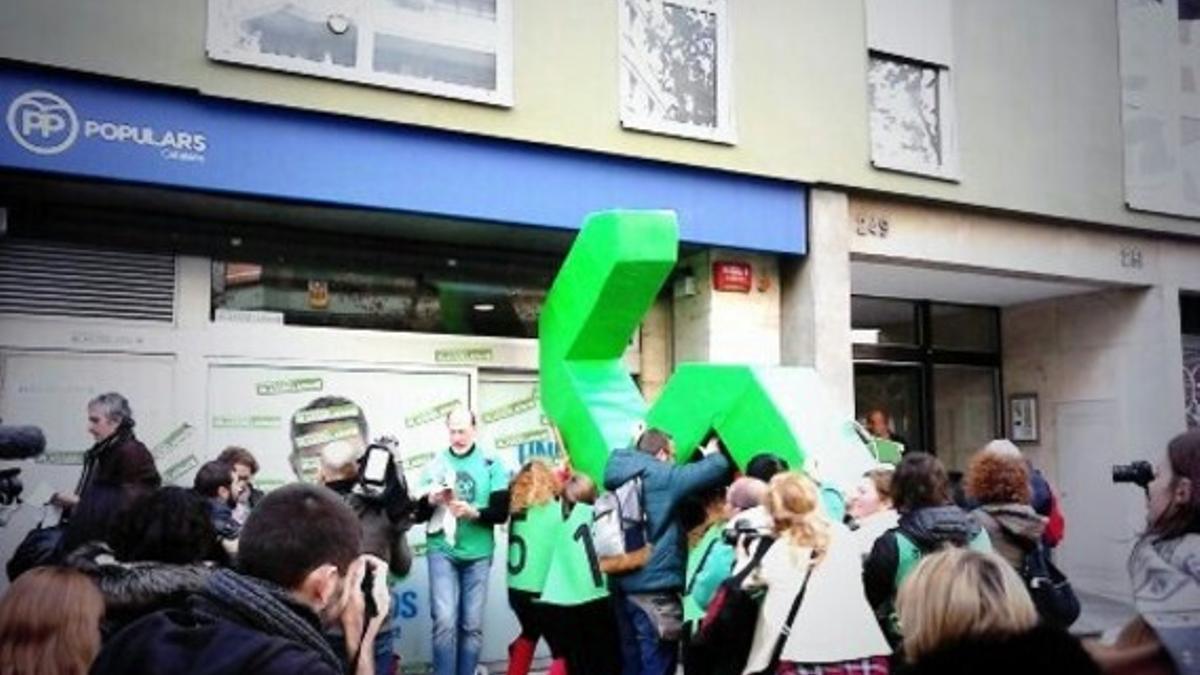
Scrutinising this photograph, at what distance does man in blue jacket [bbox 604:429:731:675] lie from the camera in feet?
19.2

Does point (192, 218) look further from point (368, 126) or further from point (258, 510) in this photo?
point (258, 510)

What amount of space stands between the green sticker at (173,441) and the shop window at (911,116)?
21.9 feet

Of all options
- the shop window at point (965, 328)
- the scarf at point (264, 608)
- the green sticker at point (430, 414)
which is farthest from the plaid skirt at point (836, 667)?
the shop window at point (965, 328)

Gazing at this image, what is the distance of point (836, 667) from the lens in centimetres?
Result: 425

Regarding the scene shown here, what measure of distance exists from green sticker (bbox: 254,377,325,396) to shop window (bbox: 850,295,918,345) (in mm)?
6737

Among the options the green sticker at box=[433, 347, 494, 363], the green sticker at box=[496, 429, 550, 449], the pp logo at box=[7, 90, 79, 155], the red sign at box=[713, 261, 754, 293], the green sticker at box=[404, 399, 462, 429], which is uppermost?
the pp logo at box=[7, 90, 79, 155]

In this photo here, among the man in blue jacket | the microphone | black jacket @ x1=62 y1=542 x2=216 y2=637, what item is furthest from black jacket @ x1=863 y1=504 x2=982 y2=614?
the microphone

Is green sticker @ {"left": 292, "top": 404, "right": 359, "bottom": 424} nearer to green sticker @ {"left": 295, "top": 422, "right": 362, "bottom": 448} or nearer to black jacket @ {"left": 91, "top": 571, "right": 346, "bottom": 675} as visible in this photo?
green sticker @ {"left": 295, "top": 422, "right": 362, "bottom": 448}

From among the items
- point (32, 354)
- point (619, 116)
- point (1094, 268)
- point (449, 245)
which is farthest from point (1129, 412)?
point (32, 354)

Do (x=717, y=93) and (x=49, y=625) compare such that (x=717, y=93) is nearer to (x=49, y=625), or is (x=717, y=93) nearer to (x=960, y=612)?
(x=960, y=612)

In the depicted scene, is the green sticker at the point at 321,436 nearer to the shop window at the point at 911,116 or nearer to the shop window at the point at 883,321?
the shop window at the point at 911,116

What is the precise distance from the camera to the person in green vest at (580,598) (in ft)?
20.5

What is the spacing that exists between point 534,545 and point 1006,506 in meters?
2.96

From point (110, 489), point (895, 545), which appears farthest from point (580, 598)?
point (110, 489)
